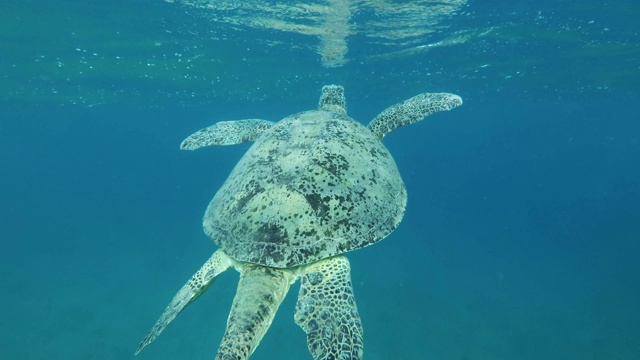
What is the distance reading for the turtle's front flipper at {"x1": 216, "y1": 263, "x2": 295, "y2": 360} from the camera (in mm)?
3139

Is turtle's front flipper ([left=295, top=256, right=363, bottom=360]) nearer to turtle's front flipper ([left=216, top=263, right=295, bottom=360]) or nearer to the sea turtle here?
the sea turtle

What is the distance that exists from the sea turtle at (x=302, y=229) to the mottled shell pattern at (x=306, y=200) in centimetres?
1

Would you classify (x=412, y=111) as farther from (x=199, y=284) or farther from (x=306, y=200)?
(x=199, y=284)

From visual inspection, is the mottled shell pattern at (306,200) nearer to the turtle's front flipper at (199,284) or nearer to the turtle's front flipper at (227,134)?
the turtle's front flipper at (199,284)

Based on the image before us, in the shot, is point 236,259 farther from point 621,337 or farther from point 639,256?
point 639,256

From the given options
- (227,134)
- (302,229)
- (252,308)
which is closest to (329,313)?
(252,308)

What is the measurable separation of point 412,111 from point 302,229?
391 cm

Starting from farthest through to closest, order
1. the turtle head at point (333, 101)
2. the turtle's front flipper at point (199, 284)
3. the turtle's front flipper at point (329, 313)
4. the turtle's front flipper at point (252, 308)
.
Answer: the turtle head at point (333, 101)
the turtle's front flipper at point (199, 284)
the turtle's front flipper at point (329, 313)
the turtle's front flipper at point (252, 308)

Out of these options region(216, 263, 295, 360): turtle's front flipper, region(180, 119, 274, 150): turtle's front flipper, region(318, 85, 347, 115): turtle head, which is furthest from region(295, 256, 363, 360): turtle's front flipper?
region(318, 85, 347, 115): turtle head

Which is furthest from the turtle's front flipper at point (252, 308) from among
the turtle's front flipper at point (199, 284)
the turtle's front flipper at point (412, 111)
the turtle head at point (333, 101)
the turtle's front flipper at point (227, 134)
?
the turtle head at point (333, 101)

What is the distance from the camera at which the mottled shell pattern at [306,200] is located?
154 inches

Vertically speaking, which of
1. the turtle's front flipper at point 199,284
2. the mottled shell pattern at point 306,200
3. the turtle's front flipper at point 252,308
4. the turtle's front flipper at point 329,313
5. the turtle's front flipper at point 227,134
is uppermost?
the mottled shell pattern at point 306,200

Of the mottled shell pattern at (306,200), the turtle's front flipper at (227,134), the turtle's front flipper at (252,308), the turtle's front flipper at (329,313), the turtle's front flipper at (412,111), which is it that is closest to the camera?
the turtle's front flipper at (252,308)

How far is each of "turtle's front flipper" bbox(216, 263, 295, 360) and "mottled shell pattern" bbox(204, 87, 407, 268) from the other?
0.61 ft
